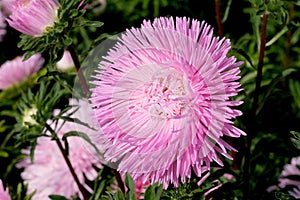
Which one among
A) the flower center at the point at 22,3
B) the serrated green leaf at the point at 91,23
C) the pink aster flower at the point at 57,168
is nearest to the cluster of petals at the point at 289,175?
the pink aster flower at the point at 57,168

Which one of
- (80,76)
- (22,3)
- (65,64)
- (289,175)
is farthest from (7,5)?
(289,175)

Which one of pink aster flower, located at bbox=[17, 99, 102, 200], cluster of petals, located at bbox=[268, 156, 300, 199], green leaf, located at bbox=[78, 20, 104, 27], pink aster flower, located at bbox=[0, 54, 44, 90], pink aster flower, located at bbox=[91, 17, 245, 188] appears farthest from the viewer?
pink aster flower, located at bbox=[0, 54, 44, 90]

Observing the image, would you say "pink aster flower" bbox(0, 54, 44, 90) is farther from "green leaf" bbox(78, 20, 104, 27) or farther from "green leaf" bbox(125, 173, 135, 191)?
"green leaf" bbox(125, 173, 135, 191)

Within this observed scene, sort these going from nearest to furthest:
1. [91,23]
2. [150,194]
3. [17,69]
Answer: [150,194] → [91,23] → [17,69]

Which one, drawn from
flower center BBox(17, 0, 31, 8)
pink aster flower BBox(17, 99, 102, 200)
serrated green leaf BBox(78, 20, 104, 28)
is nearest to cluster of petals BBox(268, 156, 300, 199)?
pink aster flower BBox(17, 99, 102, 200)

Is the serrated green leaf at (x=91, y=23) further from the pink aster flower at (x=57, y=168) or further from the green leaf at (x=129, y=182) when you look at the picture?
the pink aster flower at (x=57, y=168)

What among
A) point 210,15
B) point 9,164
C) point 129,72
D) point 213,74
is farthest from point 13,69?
point 213,74

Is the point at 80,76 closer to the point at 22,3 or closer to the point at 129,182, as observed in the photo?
the point at 22,3
